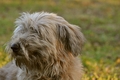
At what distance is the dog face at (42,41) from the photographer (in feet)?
18.7

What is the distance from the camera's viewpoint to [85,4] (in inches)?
784

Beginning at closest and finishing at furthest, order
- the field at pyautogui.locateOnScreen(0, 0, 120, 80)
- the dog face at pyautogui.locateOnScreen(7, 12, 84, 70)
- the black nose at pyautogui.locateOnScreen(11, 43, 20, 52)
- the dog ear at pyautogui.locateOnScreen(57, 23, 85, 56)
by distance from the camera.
→ the black nose at pyautogui.locateOnScreen(11, 43, 20, 52) < the dog face at pyautogui.locateOnScreen(7, 12, 84, 70) < the dog ear at pyautogui.locateOnScreen(57, 23, 85, 56) < the field at pyautogui.locateOnScreen(0, 0, 120, 80)

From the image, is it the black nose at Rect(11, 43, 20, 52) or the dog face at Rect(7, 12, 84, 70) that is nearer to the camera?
the black nose at Rect(11, 43, 20, 52)

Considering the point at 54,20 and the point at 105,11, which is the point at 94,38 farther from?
Result: the point at 54,20

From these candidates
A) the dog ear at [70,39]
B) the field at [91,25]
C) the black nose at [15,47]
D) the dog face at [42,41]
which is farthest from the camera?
the field at [91,25]

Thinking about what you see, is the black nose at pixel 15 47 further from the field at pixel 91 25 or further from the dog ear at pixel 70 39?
the field at pixel 91 25

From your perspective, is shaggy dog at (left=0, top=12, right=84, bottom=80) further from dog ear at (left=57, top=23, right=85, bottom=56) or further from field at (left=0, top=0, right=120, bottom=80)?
field at (left=0, top=0, right=120, bottom=80)

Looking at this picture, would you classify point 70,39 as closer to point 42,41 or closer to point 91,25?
point 42,41

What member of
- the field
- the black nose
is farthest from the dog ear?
the field

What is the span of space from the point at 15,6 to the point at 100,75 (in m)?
10.9

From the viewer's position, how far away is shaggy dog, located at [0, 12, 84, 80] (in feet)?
18.8

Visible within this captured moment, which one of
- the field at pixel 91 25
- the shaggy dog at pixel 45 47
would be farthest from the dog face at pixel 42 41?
the field at pixel 91 25

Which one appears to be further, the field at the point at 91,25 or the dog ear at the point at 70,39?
the field at the point at 91,25

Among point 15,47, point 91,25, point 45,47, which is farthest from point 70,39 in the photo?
point 91,25
